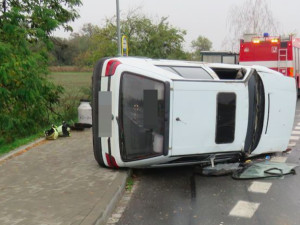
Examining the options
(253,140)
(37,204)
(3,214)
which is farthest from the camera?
(253,140)

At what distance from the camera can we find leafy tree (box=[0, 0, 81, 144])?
896 centimetres

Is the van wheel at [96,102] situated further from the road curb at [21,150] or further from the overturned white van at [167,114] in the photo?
the road curb at [21,150]

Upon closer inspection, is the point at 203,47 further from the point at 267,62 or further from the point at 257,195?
the point at 257,195

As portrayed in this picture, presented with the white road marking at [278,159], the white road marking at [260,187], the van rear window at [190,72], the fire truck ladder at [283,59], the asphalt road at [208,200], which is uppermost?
the fire truck ladder at [283,59]

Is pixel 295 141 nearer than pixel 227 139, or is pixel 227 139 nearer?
pixel 227 139

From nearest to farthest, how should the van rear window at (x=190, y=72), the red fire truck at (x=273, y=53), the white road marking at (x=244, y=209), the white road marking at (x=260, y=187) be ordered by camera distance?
the white road marking at (x=244, y=209)
the white road marking at (x=260, y=187)
the van rear window at (x=190, y=72)
the red fire truck at (x=273, y=53)

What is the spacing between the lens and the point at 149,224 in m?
4.19

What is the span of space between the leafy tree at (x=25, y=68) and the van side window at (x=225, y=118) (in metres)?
4.99

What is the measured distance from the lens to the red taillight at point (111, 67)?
5582mm

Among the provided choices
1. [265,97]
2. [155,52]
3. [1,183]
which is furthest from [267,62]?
[1,183]

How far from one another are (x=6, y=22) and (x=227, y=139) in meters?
6.79

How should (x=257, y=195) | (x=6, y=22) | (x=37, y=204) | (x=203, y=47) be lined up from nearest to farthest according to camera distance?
(x=37, y=204), (x=257, y=195), (x=6, y=22), (x=203, y=47)

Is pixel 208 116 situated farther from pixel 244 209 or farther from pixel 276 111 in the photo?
pixel 276 111

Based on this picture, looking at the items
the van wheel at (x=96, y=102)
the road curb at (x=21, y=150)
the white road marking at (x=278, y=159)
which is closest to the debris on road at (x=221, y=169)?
the white road marking at (x=278, y=159)
